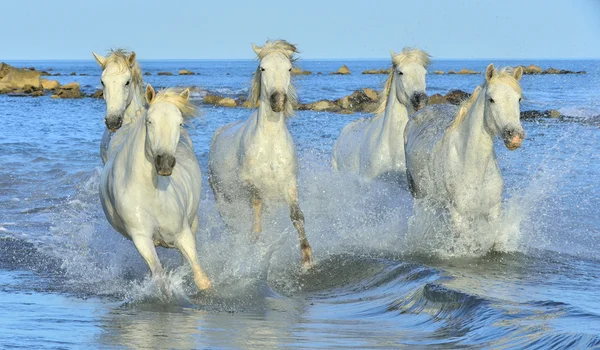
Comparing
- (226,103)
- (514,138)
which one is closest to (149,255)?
(514,138)

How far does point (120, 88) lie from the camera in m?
8.22

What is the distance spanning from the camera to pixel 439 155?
8.45 meters

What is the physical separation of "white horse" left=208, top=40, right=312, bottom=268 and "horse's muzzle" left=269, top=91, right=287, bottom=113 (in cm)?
6

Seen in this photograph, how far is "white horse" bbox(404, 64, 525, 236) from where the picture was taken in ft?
25.3

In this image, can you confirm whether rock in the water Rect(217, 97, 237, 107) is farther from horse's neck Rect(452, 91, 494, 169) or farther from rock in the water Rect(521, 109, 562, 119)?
horse's neck Rect(452, 91, 494, 169)

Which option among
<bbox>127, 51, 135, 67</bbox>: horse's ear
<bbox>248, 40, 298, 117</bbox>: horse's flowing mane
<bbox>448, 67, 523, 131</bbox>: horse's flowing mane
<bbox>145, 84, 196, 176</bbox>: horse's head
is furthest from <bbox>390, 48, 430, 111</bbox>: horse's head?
<bbox>145, 84, 196, 176</bbox>: horse's head

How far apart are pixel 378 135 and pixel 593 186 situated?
12.6 feet

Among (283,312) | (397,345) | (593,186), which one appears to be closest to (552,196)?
(593,186)

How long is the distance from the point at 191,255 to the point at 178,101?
1.15 metres

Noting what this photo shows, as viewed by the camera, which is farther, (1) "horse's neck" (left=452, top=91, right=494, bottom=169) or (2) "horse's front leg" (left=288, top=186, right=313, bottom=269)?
(2) "horse's front leg" (left=288, top=186, right=313, bottom=269)

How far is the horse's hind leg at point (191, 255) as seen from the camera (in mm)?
6773

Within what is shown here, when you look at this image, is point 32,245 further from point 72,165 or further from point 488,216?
point 72,165

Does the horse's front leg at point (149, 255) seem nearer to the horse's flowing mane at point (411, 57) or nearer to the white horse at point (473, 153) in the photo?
the white horse at point (473, 153)

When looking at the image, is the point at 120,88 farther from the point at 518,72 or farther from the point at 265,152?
the point at 518,72
